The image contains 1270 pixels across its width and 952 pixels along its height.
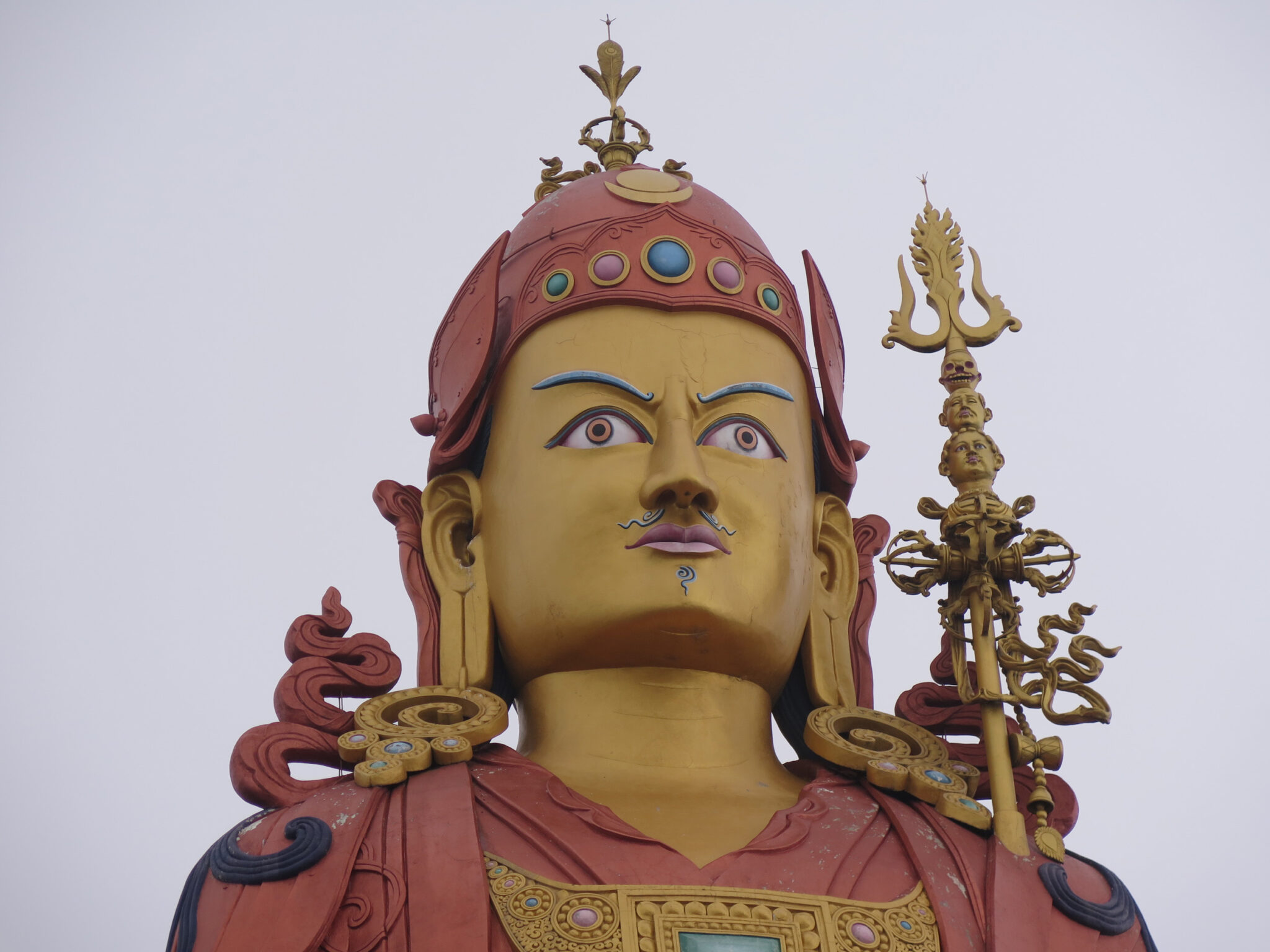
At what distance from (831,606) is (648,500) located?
137 cm

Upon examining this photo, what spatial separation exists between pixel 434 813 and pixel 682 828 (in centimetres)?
102

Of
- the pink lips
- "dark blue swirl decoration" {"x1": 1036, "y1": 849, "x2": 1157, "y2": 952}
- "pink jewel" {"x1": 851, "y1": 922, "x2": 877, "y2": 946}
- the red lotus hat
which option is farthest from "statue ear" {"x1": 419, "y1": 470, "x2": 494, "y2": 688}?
"dark blue swirl decoration" {"x1": 1036, "y1": 849, "x2": 1157, "y2": 952}

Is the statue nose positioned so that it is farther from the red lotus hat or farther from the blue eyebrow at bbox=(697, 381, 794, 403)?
the red lotus hat

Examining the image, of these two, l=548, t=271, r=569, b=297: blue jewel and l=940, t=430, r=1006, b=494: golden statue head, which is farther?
l=548, t=271, r=569, b=297: blue jewel

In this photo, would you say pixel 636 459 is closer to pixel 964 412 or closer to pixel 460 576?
pixel 460 576

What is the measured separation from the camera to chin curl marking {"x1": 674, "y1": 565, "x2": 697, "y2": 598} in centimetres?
873

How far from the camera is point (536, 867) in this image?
7.92 m

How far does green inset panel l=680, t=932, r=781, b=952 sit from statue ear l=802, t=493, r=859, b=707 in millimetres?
1959

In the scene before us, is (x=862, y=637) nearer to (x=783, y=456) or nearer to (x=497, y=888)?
(x=783, y=456)

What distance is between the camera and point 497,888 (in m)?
7.77

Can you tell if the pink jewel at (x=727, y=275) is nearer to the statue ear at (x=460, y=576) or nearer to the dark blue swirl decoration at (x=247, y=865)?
the statue ear at (x=460, y=576)

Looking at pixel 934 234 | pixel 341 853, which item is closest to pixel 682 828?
pixel 341 853

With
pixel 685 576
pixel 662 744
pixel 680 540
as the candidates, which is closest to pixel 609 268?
pixel 680 540

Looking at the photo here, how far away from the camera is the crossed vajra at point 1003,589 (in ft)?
28.2
